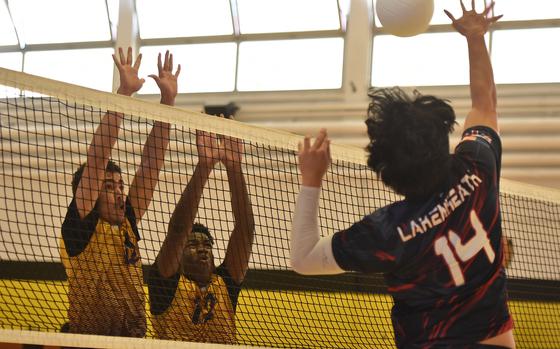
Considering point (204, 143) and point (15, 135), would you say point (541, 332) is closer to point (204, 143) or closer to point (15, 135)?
point (204, 143)

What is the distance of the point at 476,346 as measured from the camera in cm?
271

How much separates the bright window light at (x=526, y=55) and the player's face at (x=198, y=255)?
6390 mm

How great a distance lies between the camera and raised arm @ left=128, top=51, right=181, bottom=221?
5.08 meters

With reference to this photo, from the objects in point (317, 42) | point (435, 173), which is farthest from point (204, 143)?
point (317, 42)

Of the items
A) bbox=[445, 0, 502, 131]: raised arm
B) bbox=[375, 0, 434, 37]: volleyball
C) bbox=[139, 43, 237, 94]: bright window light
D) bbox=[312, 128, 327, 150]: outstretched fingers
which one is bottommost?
bbox=[312, 128, 327, 150]: outstretched fingers

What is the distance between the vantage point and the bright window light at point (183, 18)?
12023 mm

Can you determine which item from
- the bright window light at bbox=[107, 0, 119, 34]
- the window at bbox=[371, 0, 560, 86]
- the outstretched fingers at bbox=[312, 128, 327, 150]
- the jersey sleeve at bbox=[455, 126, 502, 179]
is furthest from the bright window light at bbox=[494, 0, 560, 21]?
the outstretched fingers at bbox=[312, 128, 327, 150]

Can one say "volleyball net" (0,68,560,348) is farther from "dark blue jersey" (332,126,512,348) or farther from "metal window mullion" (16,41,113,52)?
"dark blue jersey" (332,126,512,348)

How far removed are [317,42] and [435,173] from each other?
29.9 feet

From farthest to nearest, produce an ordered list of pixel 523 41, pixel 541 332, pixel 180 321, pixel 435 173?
pixel 523 41 → pixel 541 332 → pixel 180 321 → pixel 435 173

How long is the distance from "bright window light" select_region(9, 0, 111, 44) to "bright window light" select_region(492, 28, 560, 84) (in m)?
5.95

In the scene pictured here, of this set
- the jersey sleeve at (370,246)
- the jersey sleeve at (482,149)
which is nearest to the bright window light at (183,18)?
the jersey sleeve at (482,149)

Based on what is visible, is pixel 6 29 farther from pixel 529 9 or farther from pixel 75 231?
pixel 75 231

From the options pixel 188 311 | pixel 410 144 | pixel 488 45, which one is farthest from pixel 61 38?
pixel 410 144
